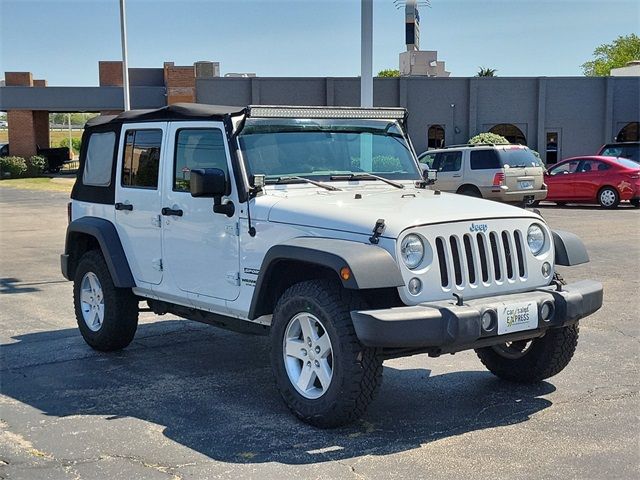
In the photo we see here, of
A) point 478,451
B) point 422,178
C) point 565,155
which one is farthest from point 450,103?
point 478,451

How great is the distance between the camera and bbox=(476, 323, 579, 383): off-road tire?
20.5 ft

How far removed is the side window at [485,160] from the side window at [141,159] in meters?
14.8

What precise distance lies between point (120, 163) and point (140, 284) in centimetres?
113

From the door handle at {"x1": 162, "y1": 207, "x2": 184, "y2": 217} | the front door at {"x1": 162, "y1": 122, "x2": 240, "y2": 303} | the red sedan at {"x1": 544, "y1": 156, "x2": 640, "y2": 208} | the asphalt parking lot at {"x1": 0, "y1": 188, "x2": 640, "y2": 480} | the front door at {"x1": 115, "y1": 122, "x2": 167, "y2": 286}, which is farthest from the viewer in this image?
the red sedan at {"x1": 544, "y1": 156, "x2": 640, "y2": 208}

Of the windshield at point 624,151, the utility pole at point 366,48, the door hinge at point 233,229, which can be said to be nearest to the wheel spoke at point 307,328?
the door hinge at point 233,229

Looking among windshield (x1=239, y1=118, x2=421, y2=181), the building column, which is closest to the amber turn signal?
windshield (x1=239, y1=118, x2=421, y2=181)

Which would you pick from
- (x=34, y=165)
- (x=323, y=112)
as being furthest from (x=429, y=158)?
(x=34, y=165)

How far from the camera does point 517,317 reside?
539 cm

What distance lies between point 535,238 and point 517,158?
15871mm

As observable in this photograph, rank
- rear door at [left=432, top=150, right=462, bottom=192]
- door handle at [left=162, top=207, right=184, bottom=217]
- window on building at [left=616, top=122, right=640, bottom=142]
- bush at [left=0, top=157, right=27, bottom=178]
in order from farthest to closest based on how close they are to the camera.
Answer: bush at [left=0, top=157, right=27, bottom=178] → window on building at [left=616, top=122, right=640, bottom=142] → rear door at [left=432, top=150, right=462, bottom=192] → door handle at [left=162, top=207, right=184, bottom=217]

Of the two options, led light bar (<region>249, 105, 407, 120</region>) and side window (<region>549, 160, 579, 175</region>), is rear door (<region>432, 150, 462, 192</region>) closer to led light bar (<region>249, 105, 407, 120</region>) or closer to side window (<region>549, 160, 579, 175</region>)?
side window (<region>549, 160, 579, 175</region>)

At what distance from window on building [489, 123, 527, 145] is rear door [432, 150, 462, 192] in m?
17.7

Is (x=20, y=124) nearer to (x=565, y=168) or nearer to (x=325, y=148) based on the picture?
(x=565, y=168)

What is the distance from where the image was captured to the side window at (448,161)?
22000 mm
